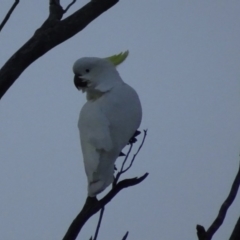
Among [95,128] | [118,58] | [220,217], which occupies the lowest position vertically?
[220,217]

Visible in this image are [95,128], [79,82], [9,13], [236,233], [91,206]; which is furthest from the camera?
[79,82]

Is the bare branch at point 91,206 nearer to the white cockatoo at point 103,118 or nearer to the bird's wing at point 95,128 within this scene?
the white cockatoo at point 103,118

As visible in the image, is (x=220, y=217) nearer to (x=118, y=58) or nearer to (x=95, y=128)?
(x=95, y=128)

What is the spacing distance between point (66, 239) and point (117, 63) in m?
1.29

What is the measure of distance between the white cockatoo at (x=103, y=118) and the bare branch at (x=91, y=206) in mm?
77

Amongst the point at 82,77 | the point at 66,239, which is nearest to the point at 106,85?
the point at 82,77

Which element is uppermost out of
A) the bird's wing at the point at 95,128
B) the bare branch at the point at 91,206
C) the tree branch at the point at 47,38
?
the tree branch at the point at 47,38

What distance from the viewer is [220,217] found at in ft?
4.39

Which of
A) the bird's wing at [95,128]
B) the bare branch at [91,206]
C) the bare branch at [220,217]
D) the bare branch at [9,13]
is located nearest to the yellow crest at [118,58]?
the bird's wing at [95,128]

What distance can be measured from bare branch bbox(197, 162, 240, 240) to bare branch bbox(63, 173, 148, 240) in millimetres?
464

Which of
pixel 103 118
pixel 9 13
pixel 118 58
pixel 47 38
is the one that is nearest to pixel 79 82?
pixel 118 58

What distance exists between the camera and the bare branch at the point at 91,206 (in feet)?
5.25

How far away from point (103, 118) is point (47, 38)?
0.42 meters

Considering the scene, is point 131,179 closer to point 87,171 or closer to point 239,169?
point 87,171
